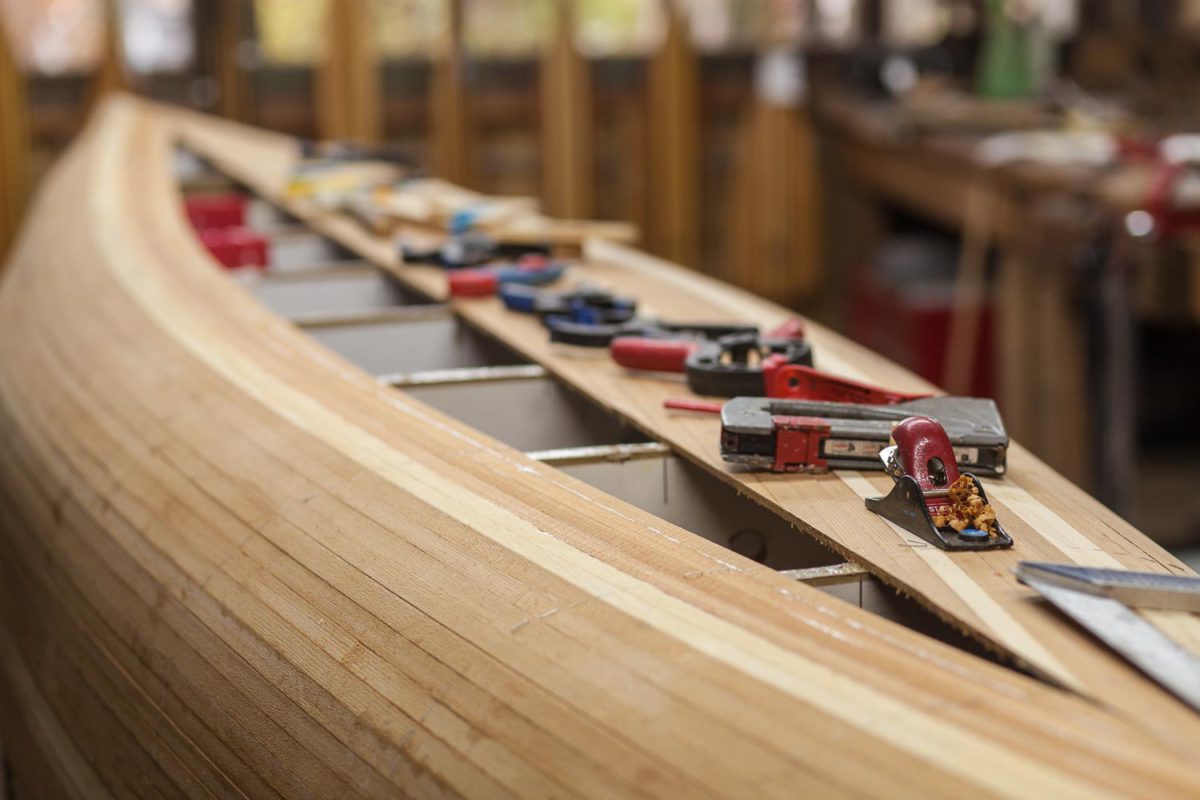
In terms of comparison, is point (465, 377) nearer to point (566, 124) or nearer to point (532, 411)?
point (532, 411)

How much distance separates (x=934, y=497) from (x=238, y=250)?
214 centimetres

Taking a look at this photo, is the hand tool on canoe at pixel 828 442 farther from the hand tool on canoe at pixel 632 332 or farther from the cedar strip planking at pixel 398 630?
the hand tool on canoe at pixel 632 332

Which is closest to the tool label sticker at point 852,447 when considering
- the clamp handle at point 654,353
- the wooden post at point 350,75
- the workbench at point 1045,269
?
the clamp handle at point 654,353

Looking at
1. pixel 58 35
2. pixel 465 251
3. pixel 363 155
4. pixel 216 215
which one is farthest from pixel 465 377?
pixel 58 35

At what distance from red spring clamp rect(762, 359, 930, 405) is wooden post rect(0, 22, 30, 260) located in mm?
5211

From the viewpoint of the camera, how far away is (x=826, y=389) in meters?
1.80

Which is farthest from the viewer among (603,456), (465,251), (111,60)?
(111,60)

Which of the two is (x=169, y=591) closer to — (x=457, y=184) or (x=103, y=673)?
(x=103, y=673)

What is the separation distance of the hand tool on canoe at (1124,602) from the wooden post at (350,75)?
5.65 metres

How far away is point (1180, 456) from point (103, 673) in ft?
16.1

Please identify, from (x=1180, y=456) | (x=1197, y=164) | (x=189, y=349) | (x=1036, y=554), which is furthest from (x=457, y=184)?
(x=1036, y=554)

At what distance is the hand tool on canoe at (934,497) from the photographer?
140 centimetres

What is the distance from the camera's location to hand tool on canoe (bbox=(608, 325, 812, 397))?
6.17 ft

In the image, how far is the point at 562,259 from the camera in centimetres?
305
